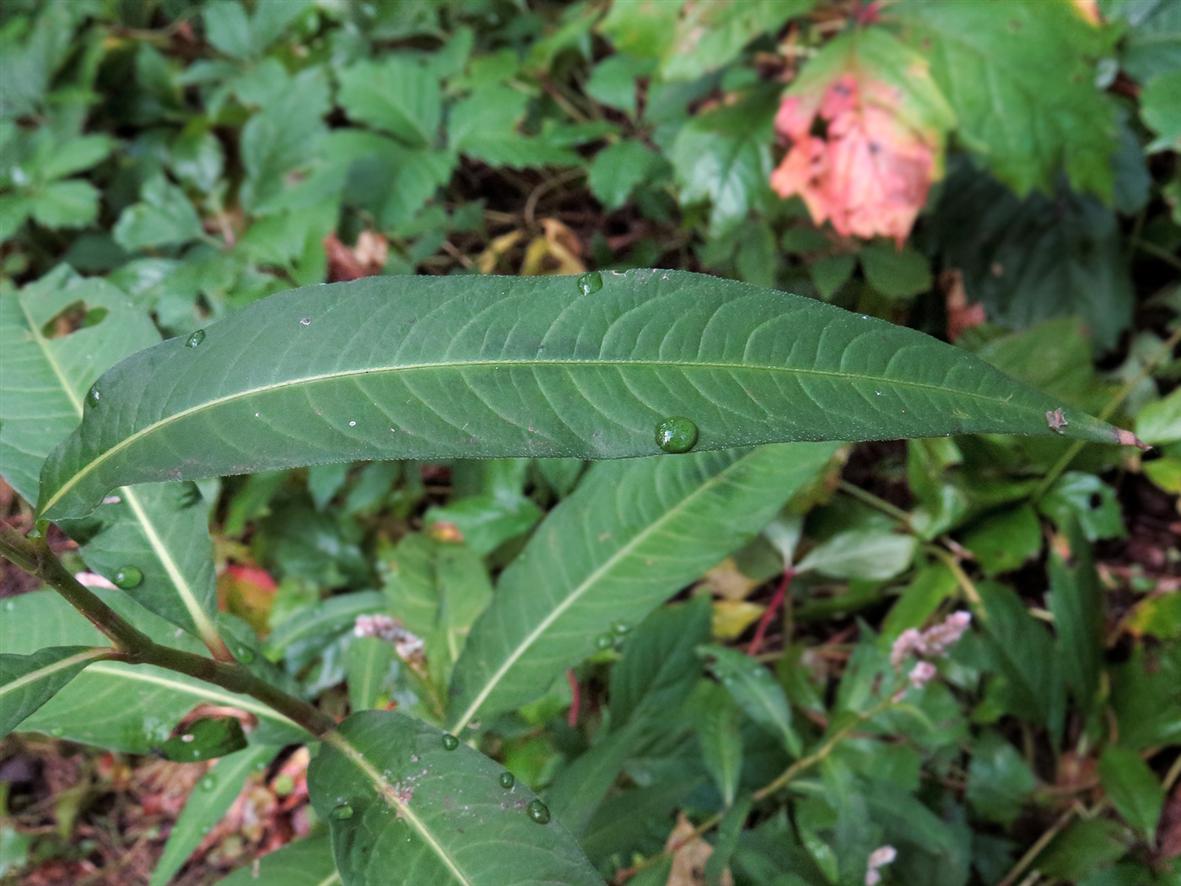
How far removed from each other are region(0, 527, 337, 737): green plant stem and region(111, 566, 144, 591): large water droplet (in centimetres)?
9

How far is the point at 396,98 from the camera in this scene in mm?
1820

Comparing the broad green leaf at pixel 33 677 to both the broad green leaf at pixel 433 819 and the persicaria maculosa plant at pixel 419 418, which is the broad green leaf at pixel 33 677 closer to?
the persicaria maculosa plant at pixel 419 418

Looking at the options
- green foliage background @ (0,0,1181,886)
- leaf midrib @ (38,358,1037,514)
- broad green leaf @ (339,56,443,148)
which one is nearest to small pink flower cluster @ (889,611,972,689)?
green foliage background @ (0,0,1181,886)

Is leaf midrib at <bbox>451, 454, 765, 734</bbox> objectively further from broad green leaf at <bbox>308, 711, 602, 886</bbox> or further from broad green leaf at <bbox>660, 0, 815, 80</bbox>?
broad green leaf at <bbox>660, 0, 815, 80</bbox>

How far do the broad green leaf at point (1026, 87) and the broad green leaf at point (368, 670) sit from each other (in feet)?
3.77

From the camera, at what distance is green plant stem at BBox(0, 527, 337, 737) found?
0.54m

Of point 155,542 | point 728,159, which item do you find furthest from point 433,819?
point 728,159

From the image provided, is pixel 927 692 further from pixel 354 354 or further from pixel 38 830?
pixel 38 830

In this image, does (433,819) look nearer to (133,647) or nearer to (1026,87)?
(133,647)

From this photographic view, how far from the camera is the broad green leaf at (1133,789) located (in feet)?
3.72

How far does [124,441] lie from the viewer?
530 millimetres

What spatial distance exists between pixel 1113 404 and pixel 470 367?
144 cm

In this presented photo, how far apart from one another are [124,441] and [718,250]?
1.21 meters

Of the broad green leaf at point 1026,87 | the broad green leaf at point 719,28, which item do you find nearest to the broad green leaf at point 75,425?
the broad green leaf at point 719,28
